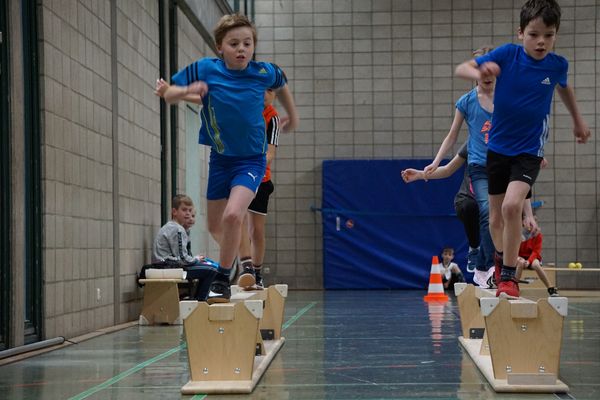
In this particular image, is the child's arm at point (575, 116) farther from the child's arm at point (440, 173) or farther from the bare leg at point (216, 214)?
the bare leg at point (216, 214)

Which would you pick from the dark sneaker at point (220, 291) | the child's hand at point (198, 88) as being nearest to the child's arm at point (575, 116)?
the child's hand at point (198, 88)

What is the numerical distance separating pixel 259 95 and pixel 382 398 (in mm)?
2127

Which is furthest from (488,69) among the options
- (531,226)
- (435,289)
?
(435,289)

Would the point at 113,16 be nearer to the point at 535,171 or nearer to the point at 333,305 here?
the point at 333,305

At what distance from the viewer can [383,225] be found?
17.1 m

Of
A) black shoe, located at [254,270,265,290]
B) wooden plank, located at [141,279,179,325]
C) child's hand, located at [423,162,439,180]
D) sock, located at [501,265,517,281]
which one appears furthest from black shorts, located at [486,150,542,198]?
wooden plank, located at [141,279,179,325]

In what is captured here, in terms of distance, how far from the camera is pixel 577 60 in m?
17.3

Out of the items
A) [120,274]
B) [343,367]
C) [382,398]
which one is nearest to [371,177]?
[120,274]

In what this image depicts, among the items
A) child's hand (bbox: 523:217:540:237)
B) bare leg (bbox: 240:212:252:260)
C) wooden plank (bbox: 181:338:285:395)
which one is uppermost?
child's hand (bbox: 523:217:540:237)

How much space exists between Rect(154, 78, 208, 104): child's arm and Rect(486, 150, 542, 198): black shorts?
73.4 inches

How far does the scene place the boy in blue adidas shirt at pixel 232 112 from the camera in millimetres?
5531

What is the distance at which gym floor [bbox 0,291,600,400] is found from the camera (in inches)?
196

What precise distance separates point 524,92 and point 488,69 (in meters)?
0.31

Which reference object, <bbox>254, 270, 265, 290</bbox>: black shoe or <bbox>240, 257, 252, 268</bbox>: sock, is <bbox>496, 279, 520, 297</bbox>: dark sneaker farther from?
<bbox>240, 257, 252, 268</bbox>: sock
